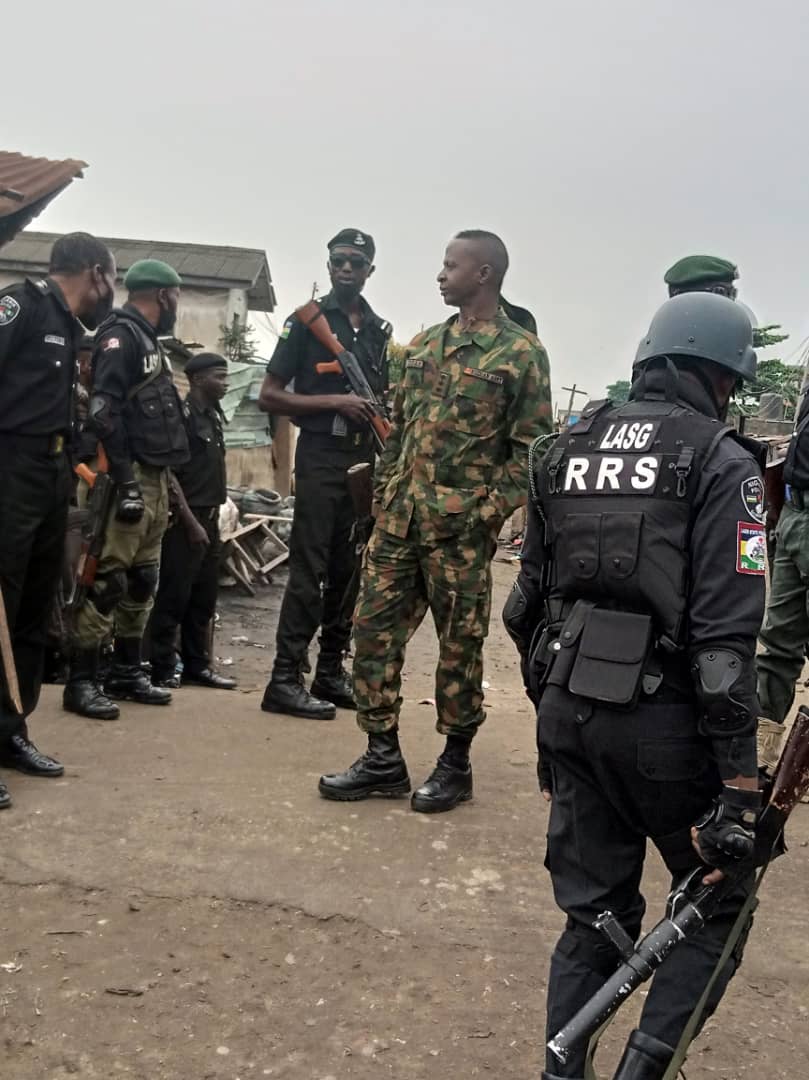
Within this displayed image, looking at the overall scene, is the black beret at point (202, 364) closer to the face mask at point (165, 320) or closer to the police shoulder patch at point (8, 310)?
the face mask at point (165, 320)

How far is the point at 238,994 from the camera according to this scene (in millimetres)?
2588

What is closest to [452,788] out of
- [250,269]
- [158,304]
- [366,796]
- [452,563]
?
[366,796]

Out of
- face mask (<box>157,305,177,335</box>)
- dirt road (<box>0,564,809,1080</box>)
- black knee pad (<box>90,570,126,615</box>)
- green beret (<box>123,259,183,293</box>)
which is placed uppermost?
green beret (<box>123,259,183,293</box>)

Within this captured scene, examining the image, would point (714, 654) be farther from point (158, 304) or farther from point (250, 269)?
point (250, 269)

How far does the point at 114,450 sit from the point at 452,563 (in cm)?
185

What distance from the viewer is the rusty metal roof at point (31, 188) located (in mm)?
6002

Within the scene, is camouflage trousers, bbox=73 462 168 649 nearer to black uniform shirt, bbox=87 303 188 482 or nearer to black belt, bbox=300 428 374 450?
black uniform shirt, bbox=87 303 188 482

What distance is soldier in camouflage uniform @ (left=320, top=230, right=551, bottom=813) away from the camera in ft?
12.4

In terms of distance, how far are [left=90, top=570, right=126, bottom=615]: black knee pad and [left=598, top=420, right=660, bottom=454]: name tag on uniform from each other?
128 inches

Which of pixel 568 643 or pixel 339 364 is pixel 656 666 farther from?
pixel 339 364

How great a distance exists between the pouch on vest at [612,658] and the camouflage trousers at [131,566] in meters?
3.12

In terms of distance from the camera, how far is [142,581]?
513 cm

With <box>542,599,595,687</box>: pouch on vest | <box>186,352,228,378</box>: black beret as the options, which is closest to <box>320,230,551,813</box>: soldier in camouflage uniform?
<box>542,599,595,687</box>: pouch on vest

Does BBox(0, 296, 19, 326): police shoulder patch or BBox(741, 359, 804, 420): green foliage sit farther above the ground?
BBox(741, 359, 804, 420): green foliage
